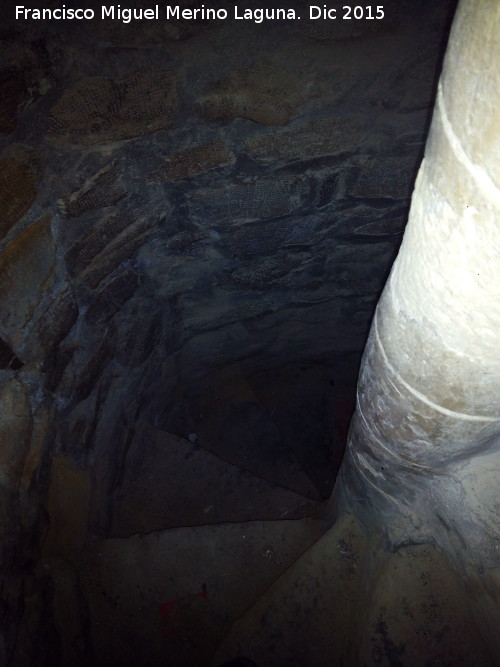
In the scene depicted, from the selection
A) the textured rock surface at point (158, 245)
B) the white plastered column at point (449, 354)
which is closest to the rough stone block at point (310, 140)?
the textured rock surface at point (158, 245)

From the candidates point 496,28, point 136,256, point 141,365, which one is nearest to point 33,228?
point 136,256

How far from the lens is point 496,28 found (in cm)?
73

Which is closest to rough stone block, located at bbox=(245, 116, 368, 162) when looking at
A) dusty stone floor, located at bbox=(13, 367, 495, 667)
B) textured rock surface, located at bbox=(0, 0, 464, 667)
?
textured rock surface, located at bbox=(0, 0, 464, 667)

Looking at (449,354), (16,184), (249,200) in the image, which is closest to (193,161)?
(249,200)

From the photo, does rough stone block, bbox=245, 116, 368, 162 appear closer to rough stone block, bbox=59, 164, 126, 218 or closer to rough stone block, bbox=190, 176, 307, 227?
rough stone block, bbox=190, 176, 307, 227

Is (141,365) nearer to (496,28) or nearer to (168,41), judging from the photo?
(168,41)

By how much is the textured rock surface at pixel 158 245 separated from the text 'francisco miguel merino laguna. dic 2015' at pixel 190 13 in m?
0.03

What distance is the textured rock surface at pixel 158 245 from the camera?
1730 millimetres

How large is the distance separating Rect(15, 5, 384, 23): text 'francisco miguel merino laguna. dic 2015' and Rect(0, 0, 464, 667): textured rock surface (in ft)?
0.10

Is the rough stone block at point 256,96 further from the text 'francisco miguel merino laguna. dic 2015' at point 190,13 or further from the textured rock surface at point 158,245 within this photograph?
the text 'francisco miguel merino laguna. dic 2015' at point 190,13

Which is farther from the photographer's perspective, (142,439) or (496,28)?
(142,439)

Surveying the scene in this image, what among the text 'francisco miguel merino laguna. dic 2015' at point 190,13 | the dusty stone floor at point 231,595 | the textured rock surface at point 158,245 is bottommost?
the dusty stone floor at point 231,595

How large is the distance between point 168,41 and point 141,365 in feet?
5.19

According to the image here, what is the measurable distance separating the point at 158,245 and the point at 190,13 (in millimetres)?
968
